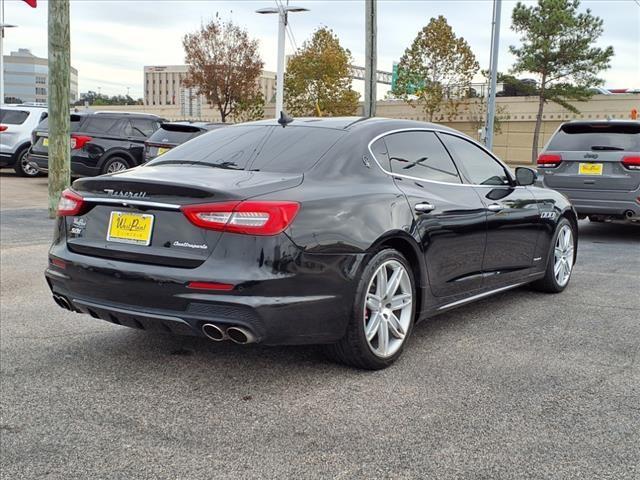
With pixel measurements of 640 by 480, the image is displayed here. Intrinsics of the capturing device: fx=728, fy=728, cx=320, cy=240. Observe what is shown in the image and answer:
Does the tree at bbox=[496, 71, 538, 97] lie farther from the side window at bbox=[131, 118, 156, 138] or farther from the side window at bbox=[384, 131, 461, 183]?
the side window at bbox=[384, 131, 461, 183]

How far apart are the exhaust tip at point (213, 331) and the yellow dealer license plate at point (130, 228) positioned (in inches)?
21.4

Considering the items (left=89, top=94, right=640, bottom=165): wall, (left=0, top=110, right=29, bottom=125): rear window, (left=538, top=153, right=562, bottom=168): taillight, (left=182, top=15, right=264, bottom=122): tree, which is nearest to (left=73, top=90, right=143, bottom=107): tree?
(left=182, top=15, right=264, bottom=122): tree

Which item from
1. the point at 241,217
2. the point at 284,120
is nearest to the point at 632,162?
the point at 284,120

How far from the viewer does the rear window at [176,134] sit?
45.7 ft

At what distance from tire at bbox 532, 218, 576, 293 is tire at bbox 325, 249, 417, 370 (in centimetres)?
228

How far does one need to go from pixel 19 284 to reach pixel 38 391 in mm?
2995

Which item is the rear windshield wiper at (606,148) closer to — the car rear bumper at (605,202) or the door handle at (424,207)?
the car rear bumper at (605,202)

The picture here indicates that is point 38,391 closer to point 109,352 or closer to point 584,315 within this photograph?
point 109,352

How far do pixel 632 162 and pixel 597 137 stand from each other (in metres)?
0.60

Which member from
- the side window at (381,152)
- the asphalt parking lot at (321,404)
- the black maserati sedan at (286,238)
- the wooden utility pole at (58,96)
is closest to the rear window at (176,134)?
the wooden utility pole at (58,96)

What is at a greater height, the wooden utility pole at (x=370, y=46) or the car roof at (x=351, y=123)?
the wooden utility pole at (x=370, y=46)

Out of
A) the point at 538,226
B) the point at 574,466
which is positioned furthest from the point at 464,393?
the point at 538,226

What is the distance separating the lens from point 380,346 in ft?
13.6

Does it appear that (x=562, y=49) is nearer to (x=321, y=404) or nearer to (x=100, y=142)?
(x=100, y=142)
